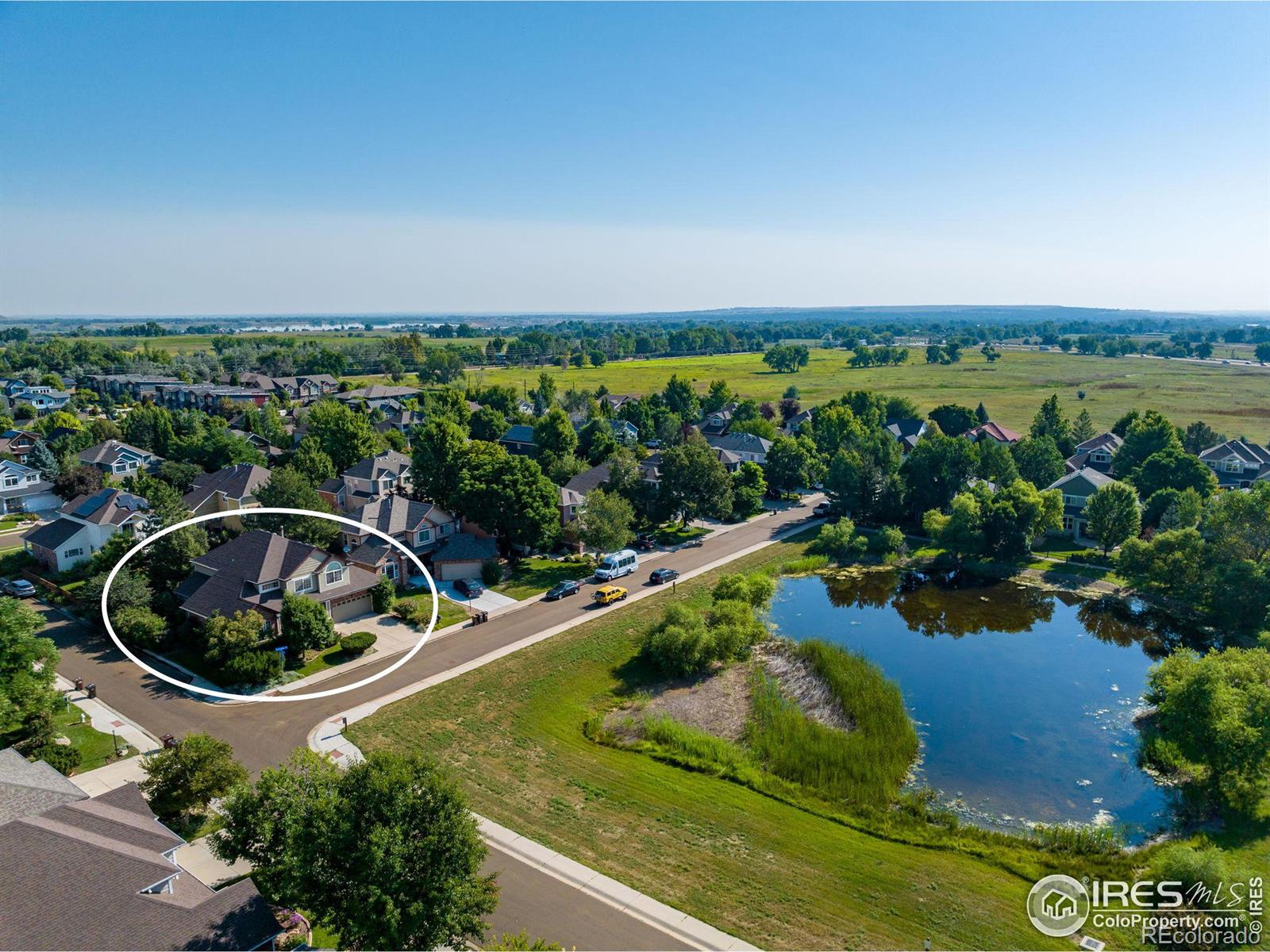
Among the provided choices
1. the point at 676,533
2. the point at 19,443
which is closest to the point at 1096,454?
the point at 676,533

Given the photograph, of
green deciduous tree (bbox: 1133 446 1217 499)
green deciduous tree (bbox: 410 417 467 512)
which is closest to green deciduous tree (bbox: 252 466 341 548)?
green deciduous tree (bbox: 410 417 467 512)

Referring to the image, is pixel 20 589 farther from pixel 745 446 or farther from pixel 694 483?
pixel 745 446

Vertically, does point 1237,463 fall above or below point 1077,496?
above

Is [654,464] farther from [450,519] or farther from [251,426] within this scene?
[251,426]

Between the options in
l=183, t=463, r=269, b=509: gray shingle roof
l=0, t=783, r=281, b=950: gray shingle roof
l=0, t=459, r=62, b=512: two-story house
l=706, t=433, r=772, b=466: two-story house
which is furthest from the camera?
l=706, t=433, r=772, b=466: two-story house

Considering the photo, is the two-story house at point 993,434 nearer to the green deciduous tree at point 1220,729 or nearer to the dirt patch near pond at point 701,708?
the green deciduous tree at point 1220,729

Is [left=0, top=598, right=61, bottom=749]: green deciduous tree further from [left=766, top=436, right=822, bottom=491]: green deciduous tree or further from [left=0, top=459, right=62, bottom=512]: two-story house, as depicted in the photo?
[left=766, top=436, right=822, bottom=491]: green deciduous tree

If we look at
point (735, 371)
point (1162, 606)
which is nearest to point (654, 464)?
point (1162, 606)
